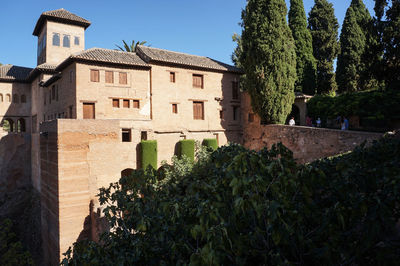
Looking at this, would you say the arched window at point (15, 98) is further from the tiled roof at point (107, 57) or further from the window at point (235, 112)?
the window at point (235, 112)

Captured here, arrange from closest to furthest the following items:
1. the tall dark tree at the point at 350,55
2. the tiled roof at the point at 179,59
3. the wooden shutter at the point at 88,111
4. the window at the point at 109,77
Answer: the wooden shutter at the point at 88,111
the window at the point at 109,77
the tiled roof at the point at 179,59
the tall dark tree at the point at 350,55

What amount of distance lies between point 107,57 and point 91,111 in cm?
400

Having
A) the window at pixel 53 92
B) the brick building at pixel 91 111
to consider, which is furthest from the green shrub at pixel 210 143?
the window at pixel 53 92

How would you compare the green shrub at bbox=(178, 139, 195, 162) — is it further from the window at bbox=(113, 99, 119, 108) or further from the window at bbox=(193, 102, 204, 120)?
the window at bbox=(113, 99, 119, 108)

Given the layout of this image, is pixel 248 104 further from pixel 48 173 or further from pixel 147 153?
pixel 48 173

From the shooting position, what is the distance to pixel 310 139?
1722 cm

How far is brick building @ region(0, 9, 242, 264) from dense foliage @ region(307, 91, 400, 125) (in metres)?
7.20

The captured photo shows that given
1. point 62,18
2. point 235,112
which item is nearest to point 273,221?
point 235,112

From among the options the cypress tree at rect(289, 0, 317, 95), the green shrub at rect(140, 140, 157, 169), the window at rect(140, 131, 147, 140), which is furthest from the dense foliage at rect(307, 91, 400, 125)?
the window at rect(140, 131, 147, 140)

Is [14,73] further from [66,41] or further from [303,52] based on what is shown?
[303,52]

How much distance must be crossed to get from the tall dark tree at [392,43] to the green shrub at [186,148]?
13.6 meters

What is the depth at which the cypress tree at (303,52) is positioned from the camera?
25500 mm

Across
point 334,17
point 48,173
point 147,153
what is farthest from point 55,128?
point 334,17

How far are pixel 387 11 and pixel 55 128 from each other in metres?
20.8
